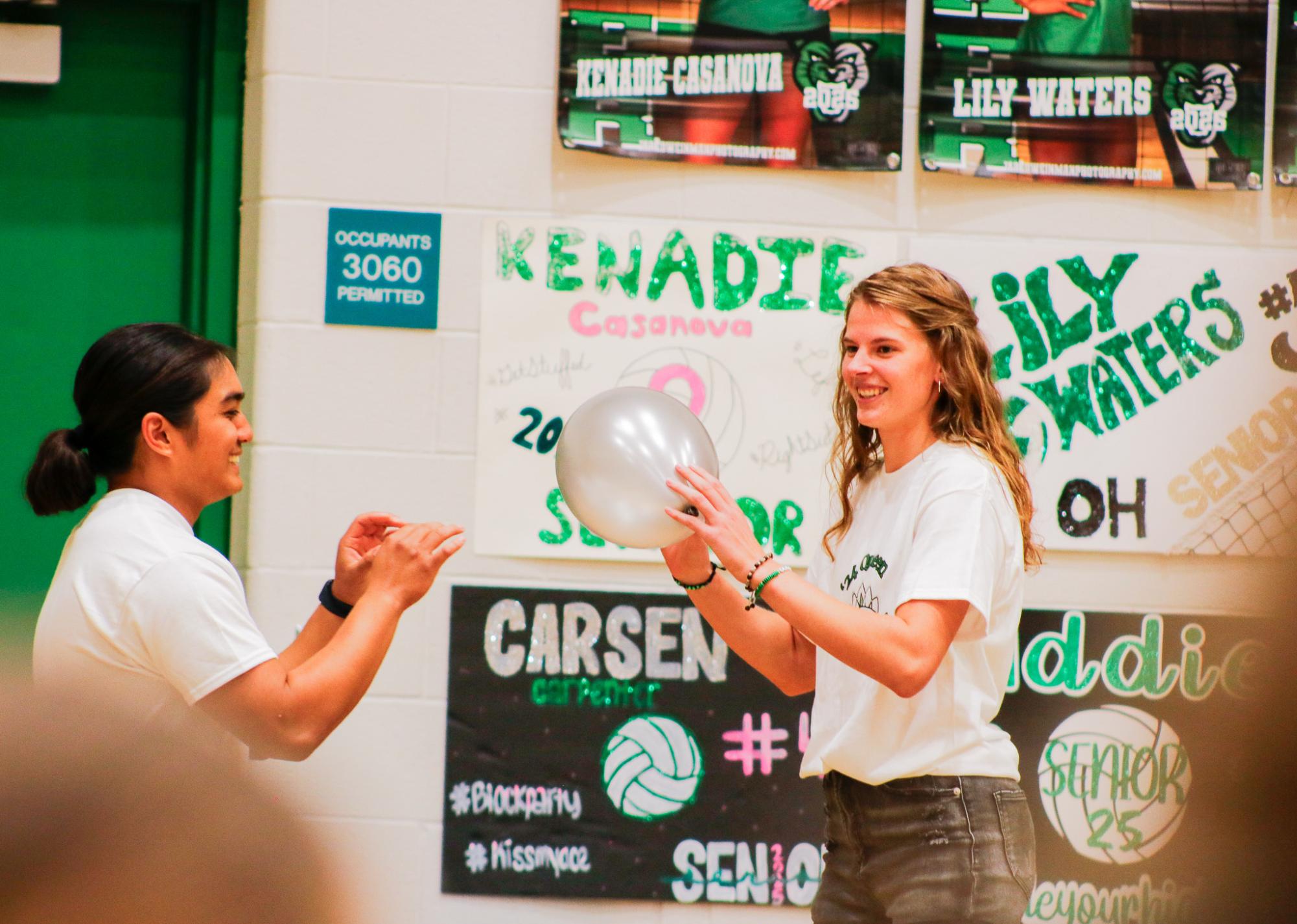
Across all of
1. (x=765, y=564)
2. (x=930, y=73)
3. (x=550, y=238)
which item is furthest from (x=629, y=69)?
(x=765, y=564)

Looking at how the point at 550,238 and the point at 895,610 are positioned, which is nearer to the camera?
the point at 895,610

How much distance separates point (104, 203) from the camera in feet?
8.31

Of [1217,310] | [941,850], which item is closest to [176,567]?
[941,850]

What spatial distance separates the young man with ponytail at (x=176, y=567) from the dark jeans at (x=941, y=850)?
24.0 inches

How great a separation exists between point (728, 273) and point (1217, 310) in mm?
949

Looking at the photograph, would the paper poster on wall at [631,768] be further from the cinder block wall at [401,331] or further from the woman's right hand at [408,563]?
the woman's right hand at [408,563]

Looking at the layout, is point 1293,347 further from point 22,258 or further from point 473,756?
point 22,258

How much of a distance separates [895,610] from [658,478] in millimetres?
322

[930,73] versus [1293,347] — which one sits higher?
[930,73]

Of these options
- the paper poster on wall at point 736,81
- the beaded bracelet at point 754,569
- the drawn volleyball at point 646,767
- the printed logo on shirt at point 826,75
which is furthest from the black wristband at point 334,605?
the printed logo on shirt at point 826,75

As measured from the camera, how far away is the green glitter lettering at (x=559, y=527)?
2465 mm

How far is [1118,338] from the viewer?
2.56 meters

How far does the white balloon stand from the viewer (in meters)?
1.63

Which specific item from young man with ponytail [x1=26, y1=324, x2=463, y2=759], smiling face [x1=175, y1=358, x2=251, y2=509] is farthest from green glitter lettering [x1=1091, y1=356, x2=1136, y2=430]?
smiling face [x1=175, y1=358, x2=251, y2=509]
